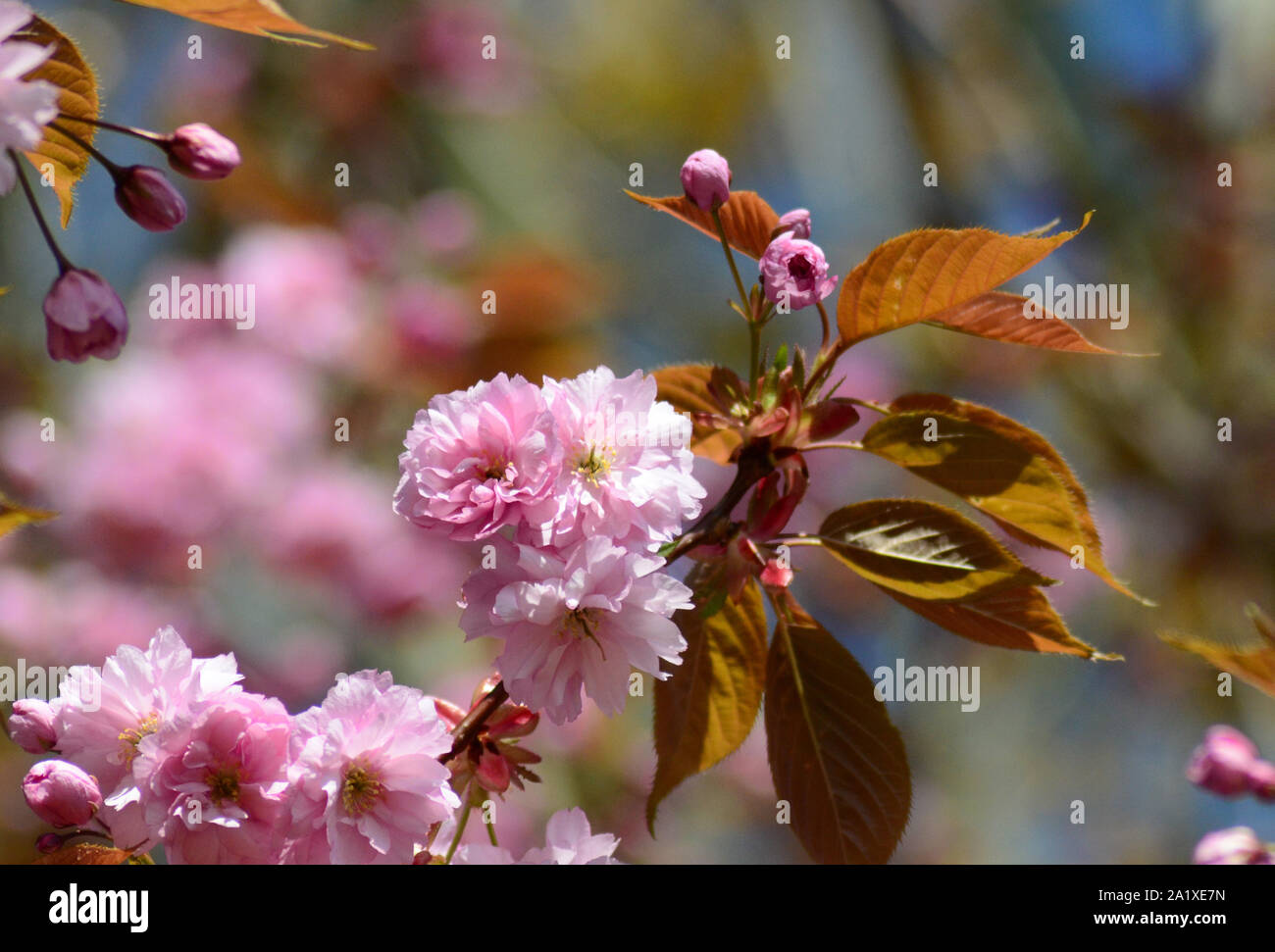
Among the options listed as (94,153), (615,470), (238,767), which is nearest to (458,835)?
(238,767)

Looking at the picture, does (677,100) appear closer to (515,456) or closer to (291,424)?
(291,424)

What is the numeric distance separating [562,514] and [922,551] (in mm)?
248

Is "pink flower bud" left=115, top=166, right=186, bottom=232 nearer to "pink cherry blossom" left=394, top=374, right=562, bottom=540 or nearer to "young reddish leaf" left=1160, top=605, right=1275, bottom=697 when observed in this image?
"pink cherry blossom" left=394, top=374, right=562, bottom=540

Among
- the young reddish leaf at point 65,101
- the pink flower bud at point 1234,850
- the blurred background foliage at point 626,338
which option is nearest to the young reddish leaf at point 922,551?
the pink flower bud at point 1234,850

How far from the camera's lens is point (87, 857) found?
647mm

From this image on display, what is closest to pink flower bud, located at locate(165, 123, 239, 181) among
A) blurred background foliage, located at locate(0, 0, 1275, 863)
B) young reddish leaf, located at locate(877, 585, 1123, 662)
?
young reddish leaf, located at locate(877, 585, 1123, 662)

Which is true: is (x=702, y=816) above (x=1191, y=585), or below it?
below

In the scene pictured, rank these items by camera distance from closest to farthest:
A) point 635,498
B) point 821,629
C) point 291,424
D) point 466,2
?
point 635,498 → point 821,629 → point 291,424 → point 466,2

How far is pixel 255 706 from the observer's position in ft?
2.11

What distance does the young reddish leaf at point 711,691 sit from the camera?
0.78 metres

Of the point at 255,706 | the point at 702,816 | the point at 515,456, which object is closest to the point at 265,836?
the point at 255,706

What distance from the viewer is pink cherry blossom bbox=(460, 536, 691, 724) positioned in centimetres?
62

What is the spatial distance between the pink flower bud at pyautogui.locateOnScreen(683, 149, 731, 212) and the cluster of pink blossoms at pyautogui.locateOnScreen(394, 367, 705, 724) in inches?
6.5

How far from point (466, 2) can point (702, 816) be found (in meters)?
2.31
